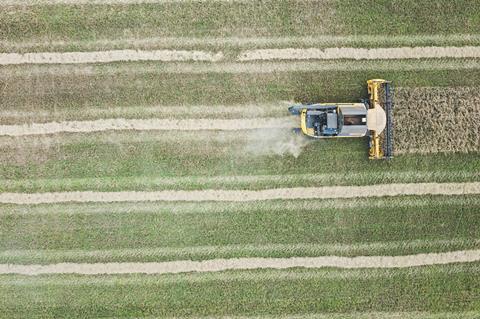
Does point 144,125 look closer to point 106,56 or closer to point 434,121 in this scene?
point 106,56

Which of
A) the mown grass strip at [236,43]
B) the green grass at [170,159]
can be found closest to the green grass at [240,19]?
the mown grass strip at [236,43]

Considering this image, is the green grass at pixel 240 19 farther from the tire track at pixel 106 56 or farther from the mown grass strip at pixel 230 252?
the mown grass strip at pixel 230 252

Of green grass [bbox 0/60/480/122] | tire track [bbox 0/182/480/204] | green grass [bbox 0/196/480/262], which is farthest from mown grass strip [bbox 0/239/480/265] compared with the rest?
green grass [bbox 0/60/480/122]

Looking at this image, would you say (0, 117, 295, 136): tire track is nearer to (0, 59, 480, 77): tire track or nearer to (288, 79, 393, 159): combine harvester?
(288, 79, 393, 159): combine harvester

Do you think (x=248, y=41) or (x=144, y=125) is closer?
(x=144, y=125)

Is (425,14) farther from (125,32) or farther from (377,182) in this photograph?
(125,32)

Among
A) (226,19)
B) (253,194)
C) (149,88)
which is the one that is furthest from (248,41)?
(253,194)
